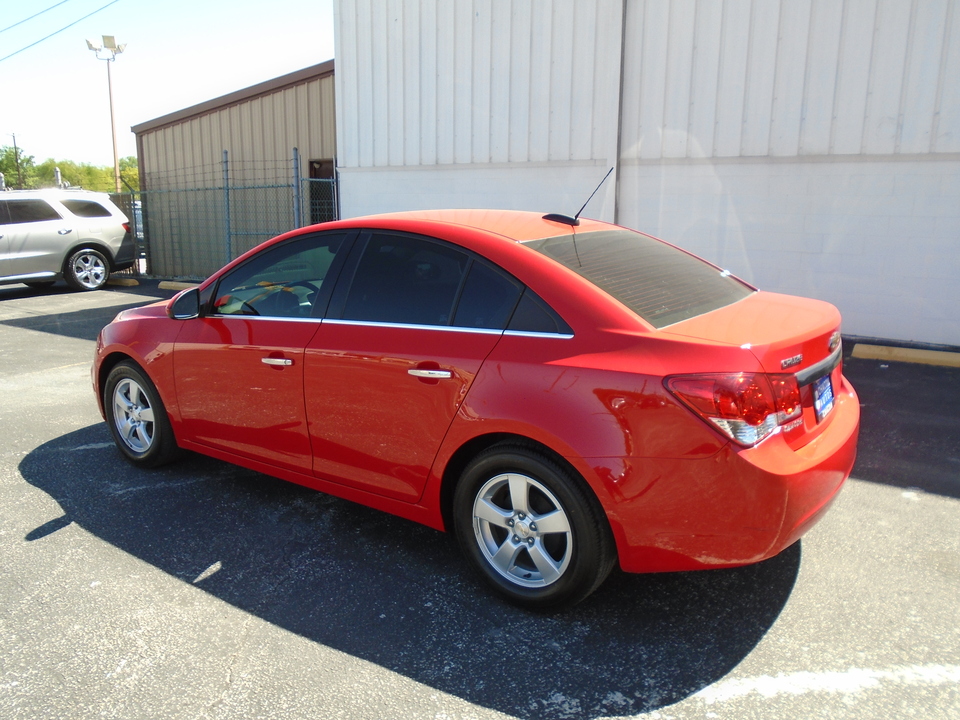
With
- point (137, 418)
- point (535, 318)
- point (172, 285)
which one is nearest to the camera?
point (535, 318)

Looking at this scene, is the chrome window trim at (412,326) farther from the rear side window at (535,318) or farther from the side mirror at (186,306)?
the side mirror at (186,306)

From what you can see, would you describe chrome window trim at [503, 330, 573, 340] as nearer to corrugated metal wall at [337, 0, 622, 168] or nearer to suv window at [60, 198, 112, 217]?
corrugated metal wall at [337, 0, 622, 168]

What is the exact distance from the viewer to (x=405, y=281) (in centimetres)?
344

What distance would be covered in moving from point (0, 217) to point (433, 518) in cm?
1303

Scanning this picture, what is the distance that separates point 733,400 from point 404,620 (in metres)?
1.56

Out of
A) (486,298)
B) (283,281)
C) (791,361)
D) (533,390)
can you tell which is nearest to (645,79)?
(283,281)

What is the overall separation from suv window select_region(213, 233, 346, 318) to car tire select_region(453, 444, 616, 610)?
4.11 ft

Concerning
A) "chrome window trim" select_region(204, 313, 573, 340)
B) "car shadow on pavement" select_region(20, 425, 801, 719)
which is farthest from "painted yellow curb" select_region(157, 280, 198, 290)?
"chrome window trim" select_region(204, 313, 573, 340)

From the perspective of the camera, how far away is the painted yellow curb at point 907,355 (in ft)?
23.5

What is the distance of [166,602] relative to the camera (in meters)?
3.18

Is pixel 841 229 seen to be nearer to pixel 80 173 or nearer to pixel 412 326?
pixel 412 326

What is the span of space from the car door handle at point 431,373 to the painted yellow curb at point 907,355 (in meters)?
5.91

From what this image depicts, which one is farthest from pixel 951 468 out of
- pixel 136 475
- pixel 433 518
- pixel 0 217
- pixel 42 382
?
pixel 0 217

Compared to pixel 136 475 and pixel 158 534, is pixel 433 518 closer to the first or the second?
pixel 158 534
